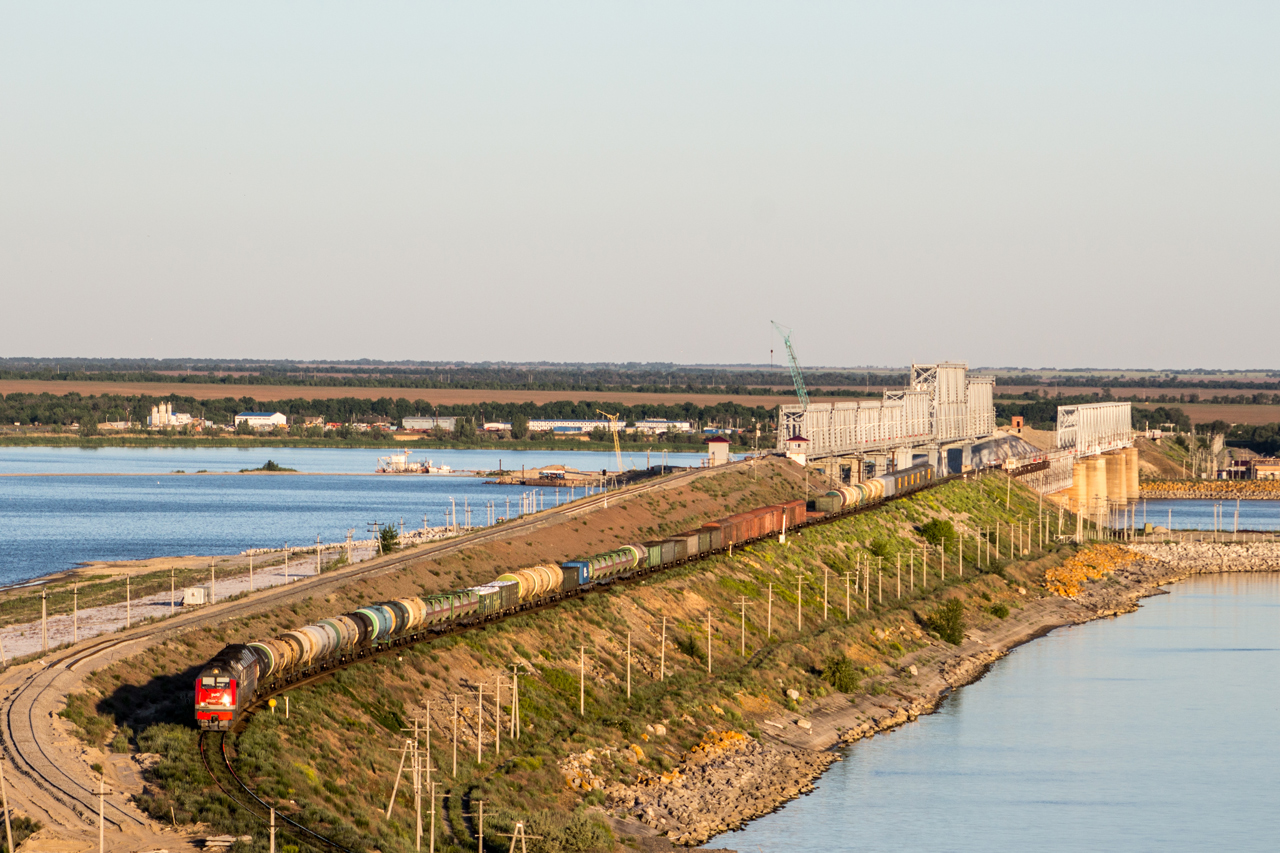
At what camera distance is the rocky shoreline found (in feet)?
204

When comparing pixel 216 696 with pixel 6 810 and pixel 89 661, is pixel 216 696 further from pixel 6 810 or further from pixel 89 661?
pixel 6 810

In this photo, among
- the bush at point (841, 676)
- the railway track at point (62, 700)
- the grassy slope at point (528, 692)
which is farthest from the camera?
the bush at point (841, 676)

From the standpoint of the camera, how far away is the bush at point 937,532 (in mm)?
144375

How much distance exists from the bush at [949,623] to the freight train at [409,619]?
1614 centimetres

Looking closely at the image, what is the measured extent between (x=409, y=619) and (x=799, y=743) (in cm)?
2146

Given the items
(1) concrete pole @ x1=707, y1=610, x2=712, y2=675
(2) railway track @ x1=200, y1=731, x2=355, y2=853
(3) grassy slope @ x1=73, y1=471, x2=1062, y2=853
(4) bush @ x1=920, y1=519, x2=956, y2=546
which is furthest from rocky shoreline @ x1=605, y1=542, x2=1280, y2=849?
(2) railway track @ x1=200, y1=731, x2=355, y2=853

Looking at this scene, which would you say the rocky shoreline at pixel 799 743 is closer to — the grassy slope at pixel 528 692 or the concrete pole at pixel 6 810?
the grassy slope at pixel 528 692

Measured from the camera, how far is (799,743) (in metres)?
78.1

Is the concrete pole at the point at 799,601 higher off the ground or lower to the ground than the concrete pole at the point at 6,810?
lower

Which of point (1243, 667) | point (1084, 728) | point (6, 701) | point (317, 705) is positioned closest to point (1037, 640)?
point (1243, 667)

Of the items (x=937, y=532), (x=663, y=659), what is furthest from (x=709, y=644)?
(x=937, y=532)

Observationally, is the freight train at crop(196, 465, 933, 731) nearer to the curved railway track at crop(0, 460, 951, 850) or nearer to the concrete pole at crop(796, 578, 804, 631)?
the curved railway track at crop(0, 460, 951, 850)

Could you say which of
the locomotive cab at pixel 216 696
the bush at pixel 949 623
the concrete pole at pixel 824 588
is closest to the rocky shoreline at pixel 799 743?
the bush at pixel 949 623

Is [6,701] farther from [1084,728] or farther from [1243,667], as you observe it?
[1243,667]
